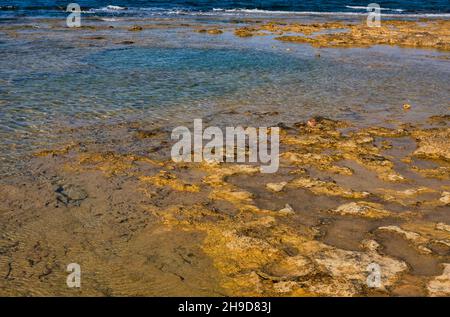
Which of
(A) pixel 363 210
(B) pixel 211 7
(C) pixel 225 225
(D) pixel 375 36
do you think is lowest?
(C) pixel 225 225

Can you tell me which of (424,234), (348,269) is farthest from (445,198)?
(348,269)

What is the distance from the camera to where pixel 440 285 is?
4.21 meters

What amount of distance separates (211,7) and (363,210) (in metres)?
30.8

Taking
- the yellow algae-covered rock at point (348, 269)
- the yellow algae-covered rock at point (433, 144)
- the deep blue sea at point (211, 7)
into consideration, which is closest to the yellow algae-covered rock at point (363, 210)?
the yellow algae-covered rock at point (348, 269)

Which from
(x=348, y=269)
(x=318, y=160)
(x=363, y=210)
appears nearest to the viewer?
(x=348, y=269)

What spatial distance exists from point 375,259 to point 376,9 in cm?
3606

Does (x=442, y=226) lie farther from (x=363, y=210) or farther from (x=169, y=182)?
A: (x=169, y=182)

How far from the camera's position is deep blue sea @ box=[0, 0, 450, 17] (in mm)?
29047

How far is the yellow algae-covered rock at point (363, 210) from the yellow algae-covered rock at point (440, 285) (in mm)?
1199

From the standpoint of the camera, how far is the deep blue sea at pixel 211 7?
95.3ft

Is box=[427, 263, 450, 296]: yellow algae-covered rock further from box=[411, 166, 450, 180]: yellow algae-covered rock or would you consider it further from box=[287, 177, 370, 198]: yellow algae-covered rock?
box=[411, 166, 450, 180]: yellow algae-covered rock

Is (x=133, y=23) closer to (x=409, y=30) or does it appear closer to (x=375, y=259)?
(x=409, y=30)

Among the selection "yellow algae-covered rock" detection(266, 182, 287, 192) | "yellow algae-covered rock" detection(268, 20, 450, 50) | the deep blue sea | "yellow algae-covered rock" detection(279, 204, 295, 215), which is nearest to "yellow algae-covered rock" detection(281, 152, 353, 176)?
"yellow algae-covered rock" detection(266, 182, 287, 192)

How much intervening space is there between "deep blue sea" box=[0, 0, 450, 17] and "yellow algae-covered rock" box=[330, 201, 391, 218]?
83.3 ft
